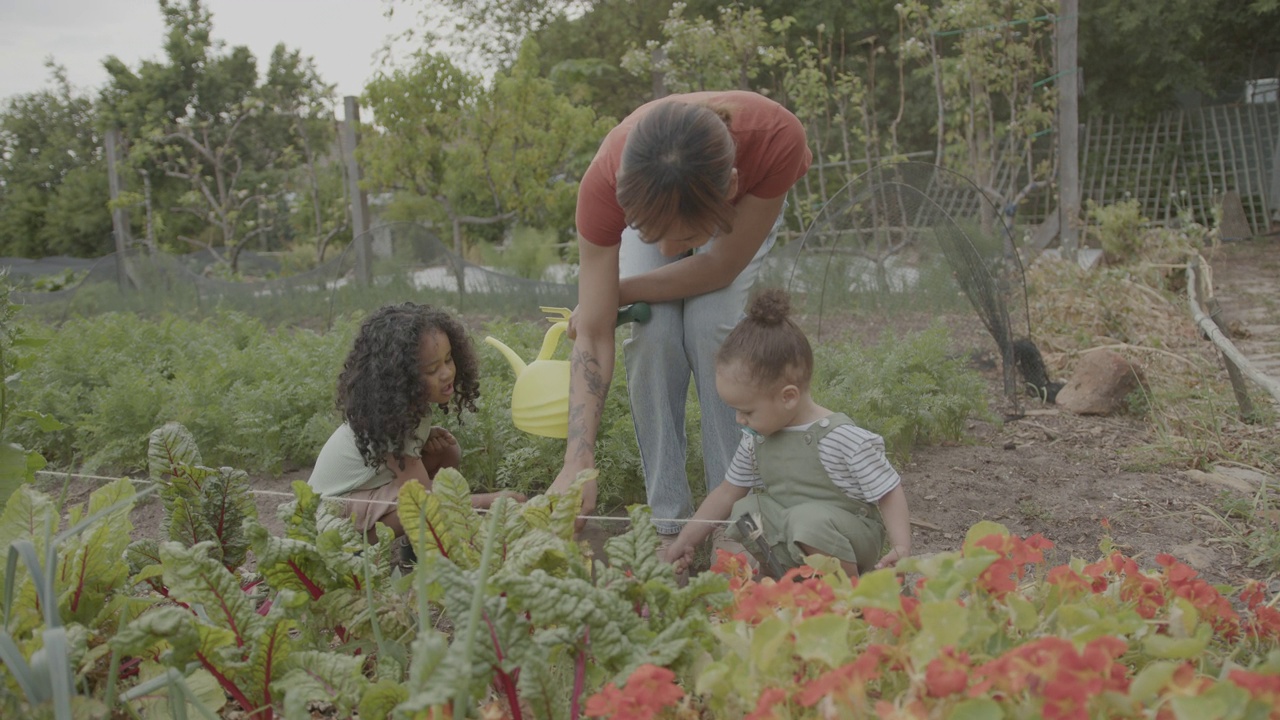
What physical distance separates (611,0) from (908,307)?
11.0 m

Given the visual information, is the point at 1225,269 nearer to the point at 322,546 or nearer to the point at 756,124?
the point at 756,124

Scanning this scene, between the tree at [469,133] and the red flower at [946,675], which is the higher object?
the tree at [469,133]

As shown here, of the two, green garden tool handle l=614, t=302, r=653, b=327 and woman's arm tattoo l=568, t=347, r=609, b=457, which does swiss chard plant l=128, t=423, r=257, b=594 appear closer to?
woman's arm tattoo l=568, t=347, r=609, b=457

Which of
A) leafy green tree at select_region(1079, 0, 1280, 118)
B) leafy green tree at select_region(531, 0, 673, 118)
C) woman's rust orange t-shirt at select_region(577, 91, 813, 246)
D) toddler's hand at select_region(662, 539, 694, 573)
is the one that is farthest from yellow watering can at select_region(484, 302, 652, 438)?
leafy green tree at select_region(531, 0, 673, 118)

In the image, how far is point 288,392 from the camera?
362 cm

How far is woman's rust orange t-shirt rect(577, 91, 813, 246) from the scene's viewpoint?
2.26 meters

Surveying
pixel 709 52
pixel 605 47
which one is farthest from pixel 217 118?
pixel 709 52

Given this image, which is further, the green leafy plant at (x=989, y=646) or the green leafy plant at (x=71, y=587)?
the green leafy plant at (x=71, y=587)

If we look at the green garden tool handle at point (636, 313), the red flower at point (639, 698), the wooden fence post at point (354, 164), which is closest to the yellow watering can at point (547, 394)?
the green garden tool handle at point (636, 313)

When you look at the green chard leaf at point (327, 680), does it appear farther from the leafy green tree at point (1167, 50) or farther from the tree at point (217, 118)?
the leafy green tree at point (1167, 50)

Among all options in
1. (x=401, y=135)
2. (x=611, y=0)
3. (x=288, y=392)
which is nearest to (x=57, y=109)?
(x=611, y=0)

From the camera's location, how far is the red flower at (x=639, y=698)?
0.99 m

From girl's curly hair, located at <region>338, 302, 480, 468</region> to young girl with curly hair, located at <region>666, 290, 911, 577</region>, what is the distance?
33.5 inches

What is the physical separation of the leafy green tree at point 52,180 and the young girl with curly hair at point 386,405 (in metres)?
14.8
